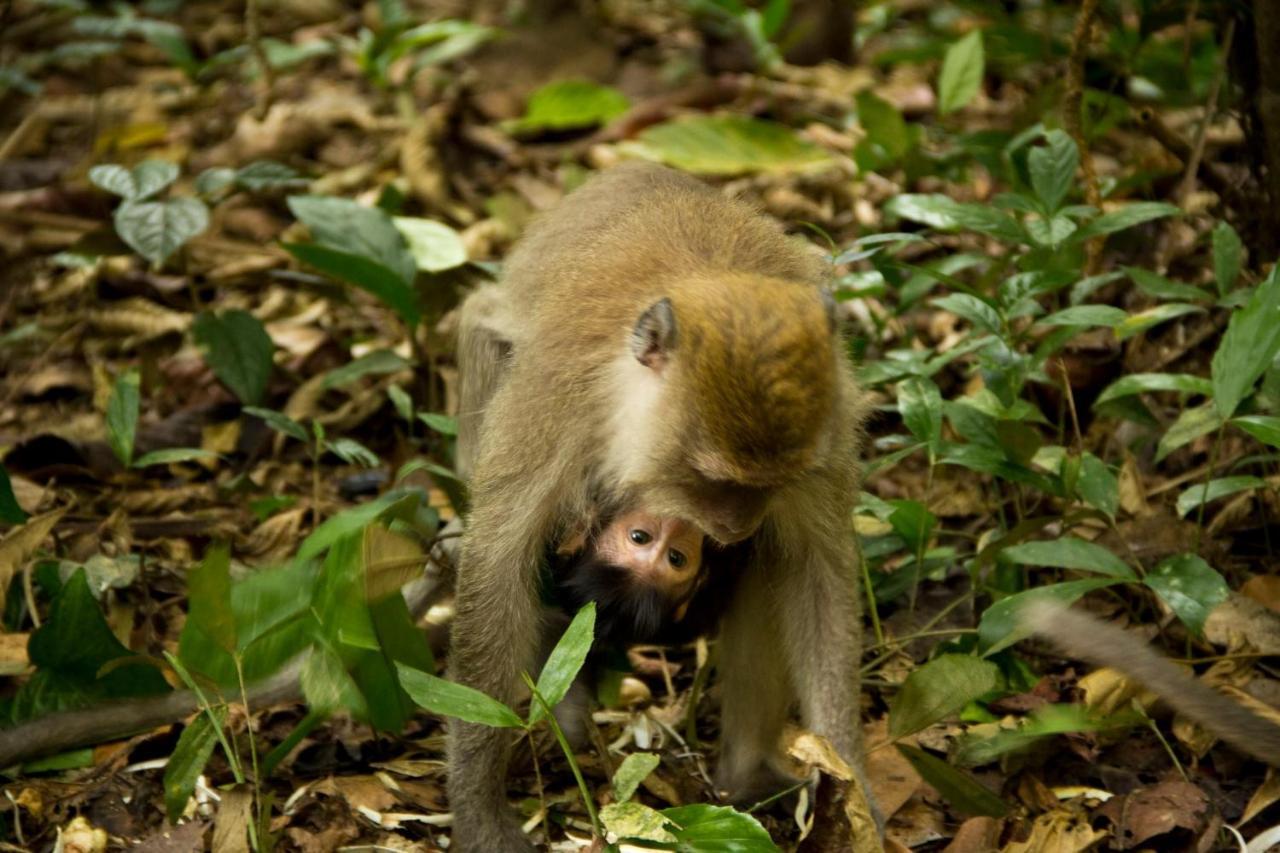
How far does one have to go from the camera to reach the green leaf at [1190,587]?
4.32 metres

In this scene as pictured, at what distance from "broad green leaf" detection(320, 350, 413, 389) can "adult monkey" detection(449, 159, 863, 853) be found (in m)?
1.26

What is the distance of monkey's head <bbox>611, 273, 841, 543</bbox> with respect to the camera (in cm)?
387

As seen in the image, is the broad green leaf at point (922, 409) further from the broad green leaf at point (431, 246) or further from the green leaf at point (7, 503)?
the green leaf at point (7, 503)

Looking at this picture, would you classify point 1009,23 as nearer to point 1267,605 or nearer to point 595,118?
point 595,118

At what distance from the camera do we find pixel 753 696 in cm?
481

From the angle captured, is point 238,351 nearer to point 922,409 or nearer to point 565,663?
point 922,409

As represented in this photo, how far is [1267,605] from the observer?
5.00 meters

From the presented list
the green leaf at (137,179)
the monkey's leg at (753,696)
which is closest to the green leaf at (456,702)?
the monkey's leg at (753,696)

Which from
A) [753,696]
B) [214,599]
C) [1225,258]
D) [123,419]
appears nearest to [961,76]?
[1225,258]

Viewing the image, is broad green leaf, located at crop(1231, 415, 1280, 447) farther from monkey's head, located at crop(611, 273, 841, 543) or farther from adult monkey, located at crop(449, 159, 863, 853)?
monkey's head, located at crop(611, 273, 841, 543)

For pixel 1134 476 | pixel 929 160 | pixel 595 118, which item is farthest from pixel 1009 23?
pixel 1134 476

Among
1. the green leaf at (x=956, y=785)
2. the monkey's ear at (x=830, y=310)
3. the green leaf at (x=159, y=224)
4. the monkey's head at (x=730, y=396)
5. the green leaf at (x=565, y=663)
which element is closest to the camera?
the green leaf at (x=565, y=663)

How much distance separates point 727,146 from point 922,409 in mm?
3812

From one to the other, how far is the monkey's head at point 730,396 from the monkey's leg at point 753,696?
72 centimetres
